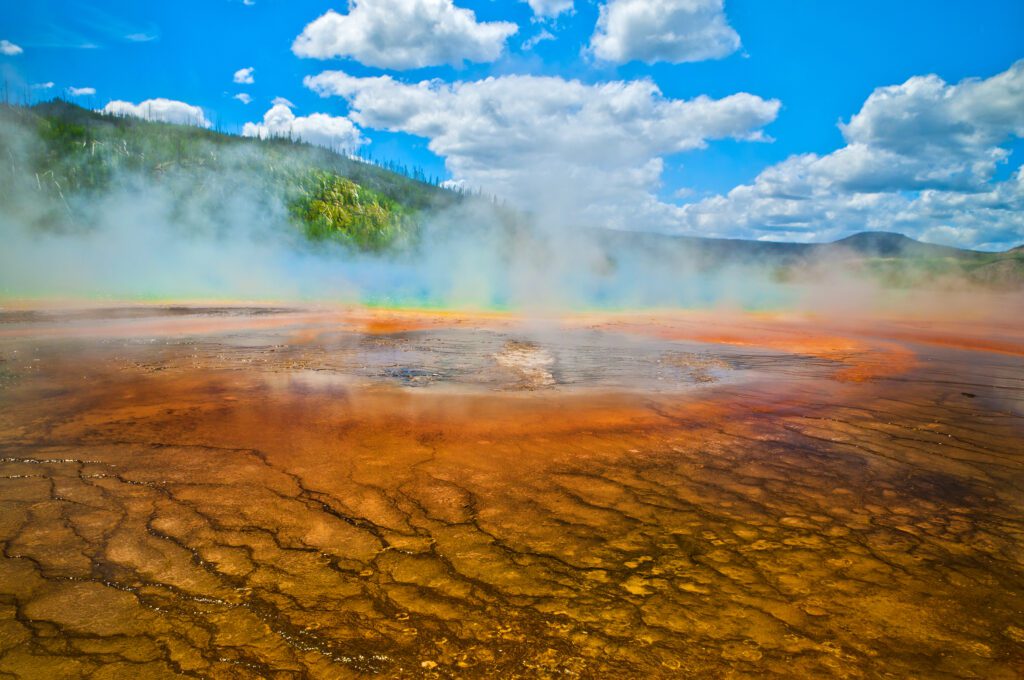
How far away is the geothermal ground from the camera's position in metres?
2.05

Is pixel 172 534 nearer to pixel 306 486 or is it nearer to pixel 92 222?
pixel 306 486

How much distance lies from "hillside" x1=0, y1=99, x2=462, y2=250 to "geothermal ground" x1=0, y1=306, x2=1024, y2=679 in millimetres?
38793

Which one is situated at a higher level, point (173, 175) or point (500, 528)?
point (173, 175)

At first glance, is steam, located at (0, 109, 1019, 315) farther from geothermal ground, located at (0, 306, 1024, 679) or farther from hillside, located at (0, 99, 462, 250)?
geothermal ground, located at (0, 306, 1024, 679)

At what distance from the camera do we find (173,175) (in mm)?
43688

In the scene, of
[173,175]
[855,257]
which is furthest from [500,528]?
[855,257]

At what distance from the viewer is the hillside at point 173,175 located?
37.5m

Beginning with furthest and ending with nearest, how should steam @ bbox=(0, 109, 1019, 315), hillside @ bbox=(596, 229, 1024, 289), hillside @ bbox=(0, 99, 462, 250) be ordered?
hillside @ bbox=(596, 229, 1024, 289) → hillside @ bbox=(0, 99, 462, 250) → steam @ bbox=(0, 109, 1019, 315)

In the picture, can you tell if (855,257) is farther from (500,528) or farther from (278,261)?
(500,528)

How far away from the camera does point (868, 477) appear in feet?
12.7

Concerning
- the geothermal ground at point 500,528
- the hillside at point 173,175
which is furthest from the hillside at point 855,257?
the geothermal ground at point 500,528

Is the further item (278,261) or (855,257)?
(855,257)

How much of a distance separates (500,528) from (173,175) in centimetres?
5021

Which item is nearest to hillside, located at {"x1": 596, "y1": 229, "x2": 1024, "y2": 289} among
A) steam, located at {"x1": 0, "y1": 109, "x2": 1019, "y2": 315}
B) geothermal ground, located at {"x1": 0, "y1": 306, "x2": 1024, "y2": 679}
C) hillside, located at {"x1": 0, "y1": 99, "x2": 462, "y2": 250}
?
steam, located at {"x1": 0, "y1": 109, "x2": 1019, "y2": 315}
